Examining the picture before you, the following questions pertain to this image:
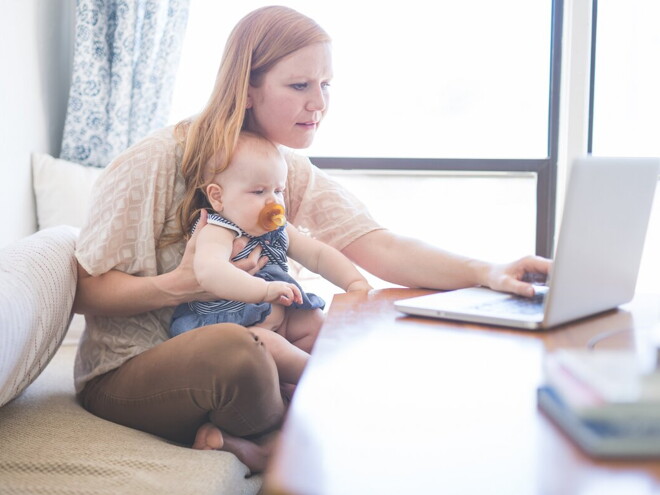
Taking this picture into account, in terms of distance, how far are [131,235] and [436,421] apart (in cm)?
94

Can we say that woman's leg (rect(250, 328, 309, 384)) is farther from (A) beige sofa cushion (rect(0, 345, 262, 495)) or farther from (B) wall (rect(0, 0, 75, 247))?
(B) wall (rect(0, 0, 75, 247))

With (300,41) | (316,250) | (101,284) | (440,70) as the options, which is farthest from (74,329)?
(440,70)

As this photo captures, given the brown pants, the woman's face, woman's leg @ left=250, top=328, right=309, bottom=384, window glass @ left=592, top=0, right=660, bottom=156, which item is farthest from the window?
the brown pants

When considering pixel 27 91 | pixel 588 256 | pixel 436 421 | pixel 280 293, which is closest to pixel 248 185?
pixel 280 293

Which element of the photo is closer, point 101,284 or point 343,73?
point 101,284

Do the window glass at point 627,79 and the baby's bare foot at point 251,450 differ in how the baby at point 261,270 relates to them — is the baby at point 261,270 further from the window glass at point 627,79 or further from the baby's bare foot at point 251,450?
the window glass at point 627,79

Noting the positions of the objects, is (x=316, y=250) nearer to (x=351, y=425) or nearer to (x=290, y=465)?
(x=351, y=425)

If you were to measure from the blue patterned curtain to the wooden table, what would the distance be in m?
1.84

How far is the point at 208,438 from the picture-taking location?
136 centimetres

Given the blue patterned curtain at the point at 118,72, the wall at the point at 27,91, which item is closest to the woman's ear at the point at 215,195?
the wall at the point at 27,91

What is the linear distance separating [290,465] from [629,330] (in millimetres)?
675

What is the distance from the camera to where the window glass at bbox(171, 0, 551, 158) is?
2996mm

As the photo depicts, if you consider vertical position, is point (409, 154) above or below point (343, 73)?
below

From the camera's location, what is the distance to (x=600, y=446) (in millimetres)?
614
